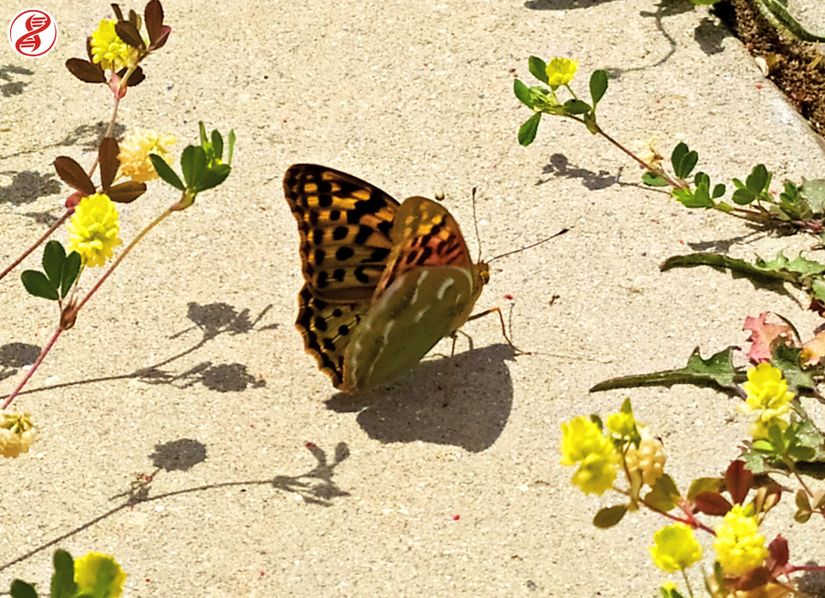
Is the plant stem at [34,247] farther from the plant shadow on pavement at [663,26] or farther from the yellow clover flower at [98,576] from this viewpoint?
the plant shadow on pavement at [663,26]

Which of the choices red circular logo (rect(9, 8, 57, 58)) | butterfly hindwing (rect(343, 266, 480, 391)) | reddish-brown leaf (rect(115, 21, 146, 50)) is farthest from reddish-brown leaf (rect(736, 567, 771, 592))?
red circular logo (rect(9, 8, 57, 58))

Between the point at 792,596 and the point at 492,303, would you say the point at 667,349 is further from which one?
the point at 792,596

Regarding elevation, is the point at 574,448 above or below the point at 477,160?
above

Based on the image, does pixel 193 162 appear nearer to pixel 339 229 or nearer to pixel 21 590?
Result: pixel 339 229

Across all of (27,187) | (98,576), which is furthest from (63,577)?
(27,187)

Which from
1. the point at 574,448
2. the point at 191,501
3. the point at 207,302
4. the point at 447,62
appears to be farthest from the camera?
the point at 447,62

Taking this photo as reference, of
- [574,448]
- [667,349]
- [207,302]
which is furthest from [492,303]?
[574,448]
